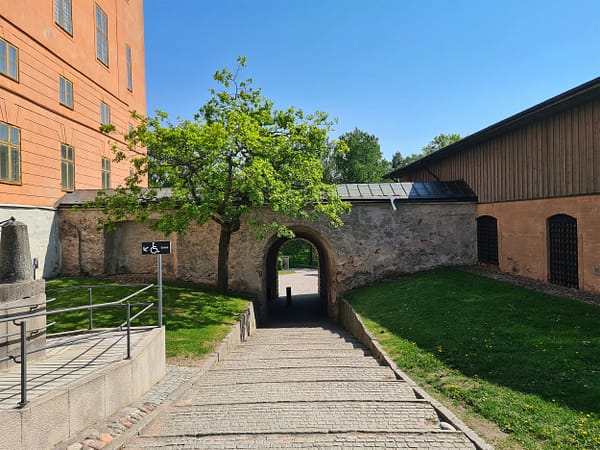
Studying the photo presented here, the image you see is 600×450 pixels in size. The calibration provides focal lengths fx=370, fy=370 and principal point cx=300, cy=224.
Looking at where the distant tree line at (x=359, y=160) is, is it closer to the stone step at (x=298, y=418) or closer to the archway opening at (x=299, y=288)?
the archway opening at (x=299, y=288)

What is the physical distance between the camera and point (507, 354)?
6883mm

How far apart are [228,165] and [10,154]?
26.2 feet

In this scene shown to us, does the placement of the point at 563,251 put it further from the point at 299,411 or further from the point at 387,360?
the point at 299,411

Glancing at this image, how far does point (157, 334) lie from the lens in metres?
7.21

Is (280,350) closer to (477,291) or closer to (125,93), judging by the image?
(477,291)

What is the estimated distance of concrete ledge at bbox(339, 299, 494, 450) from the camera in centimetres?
461

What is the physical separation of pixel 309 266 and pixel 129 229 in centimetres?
2665

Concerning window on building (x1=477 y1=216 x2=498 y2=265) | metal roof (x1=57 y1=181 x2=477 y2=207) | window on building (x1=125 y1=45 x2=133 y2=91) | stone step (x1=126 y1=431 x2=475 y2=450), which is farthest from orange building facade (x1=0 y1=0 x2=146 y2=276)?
window on building (x1=477 y1=216 x2=498 y2=265)

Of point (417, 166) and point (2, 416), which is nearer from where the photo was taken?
point (2, 416)

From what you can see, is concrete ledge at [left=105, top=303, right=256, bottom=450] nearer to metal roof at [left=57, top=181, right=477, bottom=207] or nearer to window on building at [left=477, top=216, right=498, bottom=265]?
metal roof at [left=57, top=181, right=477, bottom=207]

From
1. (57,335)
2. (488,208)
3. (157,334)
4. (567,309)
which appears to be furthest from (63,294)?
(488,208)

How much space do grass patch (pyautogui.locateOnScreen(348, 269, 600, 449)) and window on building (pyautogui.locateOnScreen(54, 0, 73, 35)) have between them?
1750 centimetres

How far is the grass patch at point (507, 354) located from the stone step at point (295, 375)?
658mm

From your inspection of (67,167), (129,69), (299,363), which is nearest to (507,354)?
(299,363)
